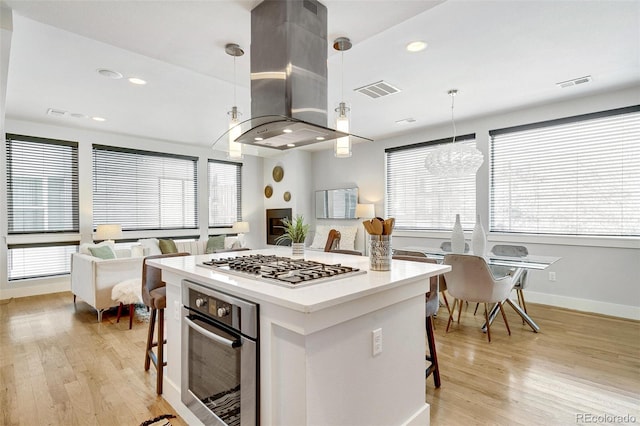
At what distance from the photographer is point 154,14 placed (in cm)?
224

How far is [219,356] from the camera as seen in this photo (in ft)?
5.39

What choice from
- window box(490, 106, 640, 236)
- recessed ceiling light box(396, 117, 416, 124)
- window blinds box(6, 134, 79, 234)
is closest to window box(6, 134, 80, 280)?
window blinds box(6, 134, 79, 234)

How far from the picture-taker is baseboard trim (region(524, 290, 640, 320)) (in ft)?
12.3

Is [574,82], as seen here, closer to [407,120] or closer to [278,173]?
[407,120]

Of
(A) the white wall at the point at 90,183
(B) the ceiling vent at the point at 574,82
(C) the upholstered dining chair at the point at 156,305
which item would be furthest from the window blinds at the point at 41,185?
(B) the ceiling vent at the point at 574,82

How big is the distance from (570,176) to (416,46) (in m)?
2.93

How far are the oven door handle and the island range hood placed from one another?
3.69 feet

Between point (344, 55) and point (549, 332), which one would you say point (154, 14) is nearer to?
point (344, 55)

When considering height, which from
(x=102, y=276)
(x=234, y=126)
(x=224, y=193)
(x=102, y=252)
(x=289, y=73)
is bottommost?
(x=102, y=276)

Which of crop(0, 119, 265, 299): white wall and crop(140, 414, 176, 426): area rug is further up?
crop(0, 119, 265, 299): white wall

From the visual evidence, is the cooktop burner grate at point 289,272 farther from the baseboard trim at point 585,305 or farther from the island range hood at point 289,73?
the baseboard trim at point 585,305

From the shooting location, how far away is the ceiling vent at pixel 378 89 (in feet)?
11.7

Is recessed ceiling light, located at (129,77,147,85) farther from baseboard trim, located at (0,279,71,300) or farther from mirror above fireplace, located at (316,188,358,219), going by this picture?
mirror above fireplace, located at (316,188,358,219)

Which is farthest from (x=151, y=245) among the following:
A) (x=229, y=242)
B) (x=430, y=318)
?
(x=430, y=318)
